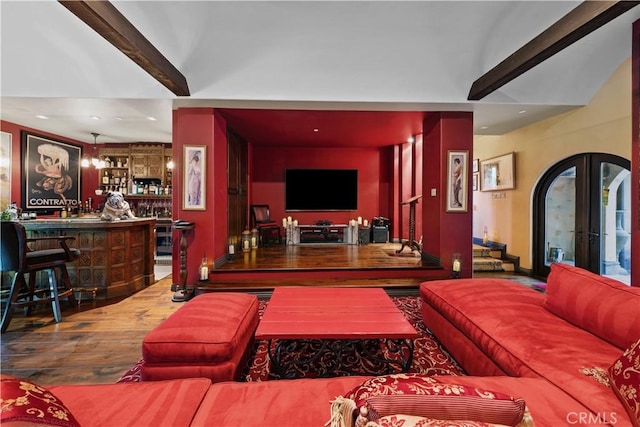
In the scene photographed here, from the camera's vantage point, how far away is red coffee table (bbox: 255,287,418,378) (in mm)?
1749

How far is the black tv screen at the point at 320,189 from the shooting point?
22.3ft

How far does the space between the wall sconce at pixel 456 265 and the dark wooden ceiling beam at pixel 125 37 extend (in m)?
4.41

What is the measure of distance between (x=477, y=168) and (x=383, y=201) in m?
2.30

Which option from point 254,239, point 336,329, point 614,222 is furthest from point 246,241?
point 614,222

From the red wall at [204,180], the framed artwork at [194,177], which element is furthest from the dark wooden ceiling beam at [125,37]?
the framed artwork at [194,177]

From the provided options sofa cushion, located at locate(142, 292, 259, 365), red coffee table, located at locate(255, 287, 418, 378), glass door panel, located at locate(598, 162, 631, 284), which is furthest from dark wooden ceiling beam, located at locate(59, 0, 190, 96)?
glass door panel, located at locate(598, 162, 631, 284)

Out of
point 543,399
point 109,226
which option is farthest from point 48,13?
point 543,399

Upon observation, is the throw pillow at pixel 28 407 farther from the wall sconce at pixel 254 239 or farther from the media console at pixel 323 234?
the media console at pixel 323 234

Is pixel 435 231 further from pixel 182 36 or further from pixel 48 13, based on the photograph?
pixel 48 13

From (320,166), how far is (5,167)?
598 cm

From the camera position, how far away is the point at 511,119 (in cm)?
445

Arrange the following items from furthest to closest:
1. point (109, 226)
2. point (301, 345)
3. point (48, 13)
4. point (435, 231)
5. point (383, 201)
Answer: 1. point (383, 201)
2. point (435, 231)
3. point (109, 226)
4. point (48, 13)
5. point (301, 345)

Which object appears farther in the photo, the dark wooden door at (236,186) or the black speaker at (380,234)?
the black speaker at (380,234)

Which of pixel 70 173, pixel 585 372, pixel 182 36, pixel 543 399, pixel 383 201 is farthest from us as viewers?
pixel 383 201
